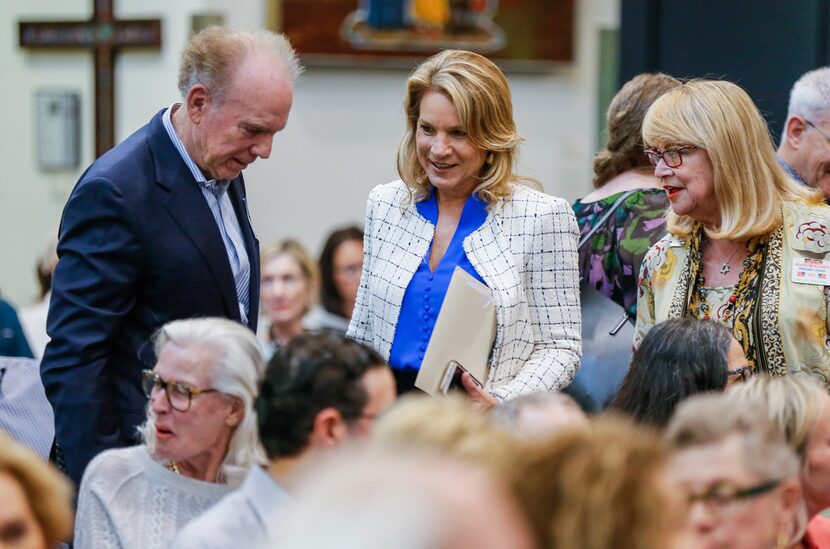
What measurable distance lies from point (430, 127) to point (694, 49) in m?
2.64

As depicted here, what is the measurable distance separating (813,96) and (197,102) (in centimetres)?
209

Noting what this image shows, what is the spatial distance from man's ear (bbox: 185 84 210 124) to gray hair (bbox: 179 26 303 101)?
18 millimetres

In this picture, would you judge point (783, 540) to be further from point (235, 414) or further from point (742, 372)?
point (235, 414)

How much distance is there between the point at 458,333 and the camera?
3.72 meters

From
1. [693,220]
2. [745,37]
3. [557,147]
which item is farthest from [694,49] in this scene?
[557,147]

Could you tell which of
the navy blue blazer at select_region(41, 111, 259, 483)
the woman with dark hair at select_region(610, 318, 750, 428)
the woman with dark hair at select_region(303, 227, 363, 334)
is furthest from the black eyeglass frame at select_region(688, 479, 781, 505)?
the woman with dark hair at select_region(303, 227, 363, 334)

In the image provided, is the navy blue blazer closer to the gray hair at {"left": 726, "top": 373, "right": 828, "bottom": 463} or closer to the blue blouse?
the blue blouse

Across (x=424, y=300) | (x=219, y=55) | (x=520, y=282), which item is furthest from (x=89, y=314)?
(x=520, y=282)

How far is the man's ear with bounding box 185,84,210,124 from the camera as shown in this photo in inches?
147

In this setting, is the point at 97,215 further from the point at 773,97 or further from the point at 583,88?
the point at 583,88

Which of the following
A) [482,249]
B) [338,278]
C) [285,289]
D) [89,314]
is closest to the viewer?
[89,314]

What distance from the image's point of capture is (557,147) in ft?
31.0

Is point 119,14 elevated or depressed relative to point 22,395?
elevated

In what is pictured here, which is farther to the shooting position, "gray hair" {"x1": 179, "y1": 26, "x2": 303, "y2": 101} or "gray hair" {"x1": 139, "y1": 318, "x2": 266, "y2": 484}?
"gray hair" {"x1": 179, "y1": 26, "x2": 303, "y2": 101}
